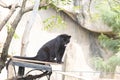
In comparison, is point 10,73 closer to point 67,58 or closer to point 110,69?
point 67,58

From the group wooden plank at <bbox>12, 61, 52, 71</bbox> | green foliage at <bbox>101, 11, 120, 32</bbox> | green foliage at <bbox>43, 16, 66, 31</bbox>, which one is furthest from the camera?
green foliage at <bbox>101, 11, 120, 32</bbox>

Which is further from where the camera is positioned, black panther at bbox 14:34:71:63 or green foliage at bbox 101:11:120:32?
green foliage at bbox 101:11:120:32

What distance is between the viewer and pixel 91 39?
7.85 metres

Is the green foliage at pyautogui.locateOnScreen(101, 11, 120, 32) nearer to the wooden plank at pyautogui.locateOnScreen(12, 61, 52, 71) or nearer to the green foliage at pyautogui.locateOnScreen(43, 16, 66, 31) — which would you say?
the green foliage at pyautogui.locateOnScreen(43, 16, 66, 31)

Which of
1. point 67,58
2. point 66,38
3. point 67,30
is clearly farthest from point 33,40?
point 66,38

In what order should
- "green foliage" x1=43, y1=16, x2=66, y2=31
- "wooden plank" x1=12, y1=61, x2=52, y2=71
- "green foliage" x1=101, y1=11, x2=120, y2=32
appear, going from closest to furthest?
"wooden plank" x1=12, y1=61, x2=52, y2=71
"green foliage" x1=43, y1=16, x2=66, y2=31
"green foliage" x1=101, y1=11, x2=120, y2=32

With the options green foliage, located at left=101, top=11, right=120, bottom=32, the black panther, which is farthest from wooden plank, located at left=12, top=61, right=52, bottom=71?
green foliage, located at left=101, top=11, right=120, bottom=32

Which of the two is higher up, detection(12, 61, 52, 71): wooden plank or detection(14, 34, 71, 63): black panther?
detection(14, 34, 71, 63): black panther

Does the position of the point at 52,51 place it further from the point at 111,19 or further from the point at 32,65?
the point at 111,19

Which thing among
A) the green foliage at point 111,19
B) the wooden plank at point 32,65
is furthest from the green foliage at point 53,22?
the green foliage at point 111,19

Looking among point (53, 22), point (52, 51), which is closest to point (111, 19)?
point (53, 22)

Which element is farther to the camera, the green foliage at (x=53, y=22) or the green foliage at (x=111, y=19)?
the green foliage at (x=111, y=19)

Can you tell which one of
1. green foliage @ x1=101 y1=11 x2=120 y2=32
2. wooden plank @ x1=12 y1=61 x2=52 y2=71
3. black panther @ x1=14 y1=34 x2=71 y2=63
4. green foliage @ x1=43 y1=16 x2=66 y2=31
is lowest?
wooden plank @ x1=12 y1=61 x2=52 y2=71

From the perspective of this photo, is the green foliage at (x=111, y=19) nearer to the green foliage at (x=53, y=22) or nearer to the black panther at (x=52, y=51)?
the green foliage at (x=53, y=22)
